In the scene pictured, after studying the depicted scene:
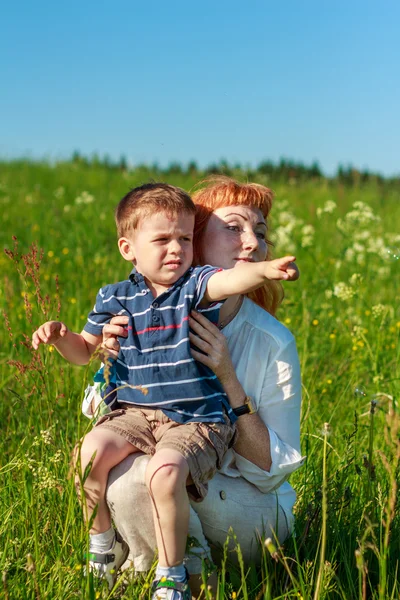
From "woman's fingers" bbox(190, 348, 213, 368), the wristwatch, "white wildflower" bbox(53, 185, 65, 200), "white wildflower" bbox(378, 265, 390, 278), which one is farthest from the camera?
"white wildflower" bbox(53, 185, 65, 200)

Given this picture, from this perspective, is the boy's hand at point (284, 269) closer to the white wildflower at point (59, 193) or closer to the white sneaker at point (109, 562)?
the white sneaker at point (109, 562)

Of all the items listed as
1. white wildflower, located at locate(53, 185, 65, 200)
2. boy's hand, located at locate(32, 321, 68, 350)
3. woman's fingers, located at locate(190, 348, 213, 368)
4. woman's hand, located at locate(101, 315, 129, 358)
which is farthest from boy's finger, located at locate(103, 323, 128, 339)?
white wildflower, located at locate(53, 185, 65, 200)

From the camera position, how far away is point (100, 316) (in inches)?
105

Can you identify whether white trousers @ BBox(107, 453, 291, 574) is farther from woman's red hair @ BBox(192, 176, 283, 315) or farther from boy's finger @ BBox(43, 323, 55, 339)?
woman's red hair @ BBox(192, 176, 283, 315)

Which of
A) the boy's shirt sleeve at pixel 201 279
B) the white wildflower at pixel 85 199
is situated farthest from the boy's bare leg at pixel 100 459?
the white wildflower at pixel 85 199

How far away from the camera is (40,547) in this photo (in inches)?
103

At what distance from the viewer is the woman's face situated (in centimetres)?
276

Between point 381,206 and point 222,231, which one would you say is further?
point 381,206

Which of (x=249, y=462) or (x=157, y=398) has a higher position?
(x=157, y=398)

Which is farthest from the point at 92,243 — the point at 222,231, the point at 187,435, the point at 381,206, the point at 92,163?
the point at 92,163

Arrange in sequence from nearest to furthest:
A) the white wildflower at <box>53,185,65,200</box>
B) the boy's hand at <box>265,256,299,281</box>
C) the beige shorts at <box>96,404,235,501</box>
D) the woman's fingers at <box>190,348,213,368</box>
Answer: the boy's hand at <box>265,256,299,281</box>
the beige shorts at <box>96,404,235,501</box>
the woman's fingers at <box>190,348,213,368</box>
the white wildflower at <box>53,185,65,200</box>

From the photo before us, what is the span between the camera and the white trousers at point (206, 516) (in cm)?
243

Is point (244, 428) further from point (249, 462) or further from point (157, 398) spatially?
point (157, 398)

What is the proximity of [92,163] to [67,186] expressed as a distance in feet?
11.8
